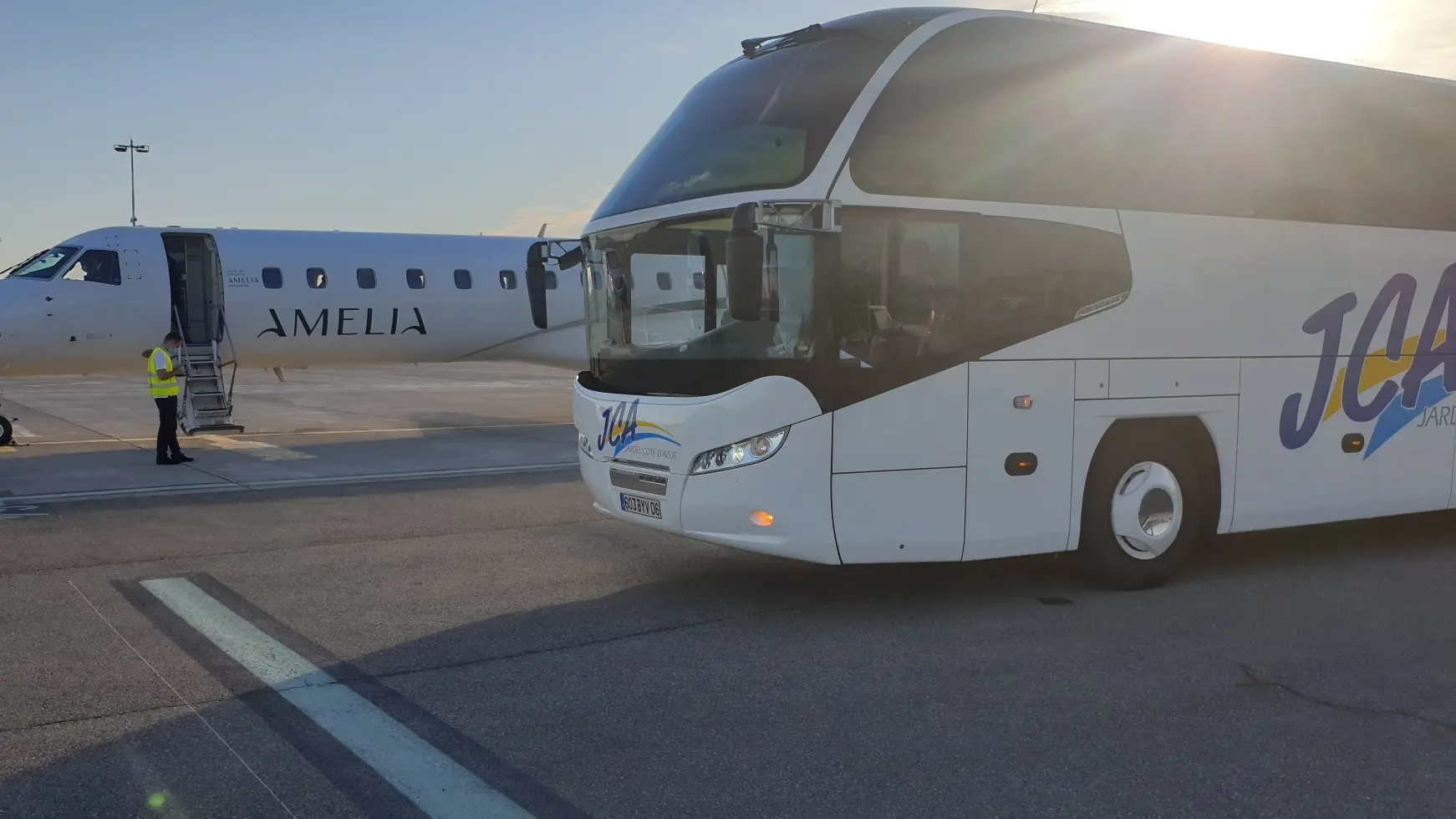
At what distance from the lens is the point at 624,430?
7488 mm

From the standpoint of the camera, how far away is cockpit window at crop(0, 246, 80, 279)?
18.0 metres

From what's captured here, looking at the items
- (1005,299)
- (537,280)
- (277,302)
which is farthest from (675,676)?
(277,302)

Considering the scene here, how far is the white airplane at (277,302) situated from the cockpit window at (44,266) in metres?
0.02

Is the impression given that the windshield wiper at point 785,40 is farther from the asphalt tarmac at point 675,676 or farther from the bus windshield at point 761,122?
the asphalt tarmac at point 675,676

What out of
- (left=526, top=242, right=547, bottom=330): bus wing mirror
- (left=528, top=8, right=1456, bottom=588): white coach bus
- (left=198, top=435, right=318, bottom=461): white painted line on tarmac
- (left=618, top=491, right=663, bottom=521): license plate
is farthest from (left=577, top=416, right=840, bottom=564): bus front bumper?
(left=198, top=435, right=318, bottom=461): white painted line on tarmac

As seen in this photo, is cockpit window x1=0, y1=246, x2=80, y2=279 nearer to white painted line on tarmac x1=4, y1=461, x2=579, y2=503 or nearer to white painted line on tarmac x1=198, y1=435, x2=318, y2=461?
white painted line on tarmac x1=198, y1=435, x2=318, y2=461

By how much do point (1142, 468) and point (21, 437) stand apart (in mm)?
16964

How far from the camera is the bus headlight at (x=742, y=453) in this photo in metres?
6.75

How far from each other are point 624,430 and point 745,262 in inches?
66.3

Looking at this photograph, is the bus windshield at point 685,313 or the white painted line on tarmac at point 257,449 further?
the white painted line on tarmac at point 257,449

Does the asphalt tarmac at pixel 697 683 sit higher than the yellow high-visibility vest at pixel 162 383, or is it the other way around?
the yellow high-visibility vest at pixel 162 383

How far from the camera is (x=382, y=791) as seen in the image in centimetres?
444

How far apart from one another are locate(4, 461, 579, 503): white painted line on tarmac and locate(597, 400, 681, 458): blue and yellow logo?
644 centimetres

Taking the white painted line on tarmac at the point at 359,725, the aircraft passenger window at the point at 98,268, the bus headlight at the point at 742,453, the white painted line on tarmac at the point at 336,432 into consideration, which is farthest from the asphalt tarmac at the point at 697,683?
the aircraft passenger window at the point at 98,268
